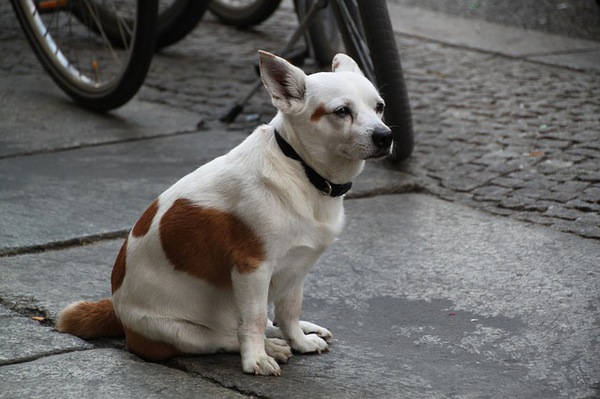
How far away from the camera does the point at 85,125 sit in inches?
216

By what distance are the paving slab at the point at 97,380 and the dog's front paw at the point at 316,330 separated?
1.54ft

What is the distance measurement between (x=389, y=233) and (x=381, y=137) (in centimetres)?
133

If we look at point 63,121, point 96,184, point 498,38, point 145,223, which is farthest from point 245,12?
point 145,223

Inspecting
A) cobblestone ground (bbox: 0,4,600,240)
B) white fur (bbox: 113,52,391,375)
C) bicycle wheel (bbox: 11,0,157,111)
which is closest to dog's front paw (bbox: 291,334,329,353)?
white fur (bbox: 113,52,391,375)

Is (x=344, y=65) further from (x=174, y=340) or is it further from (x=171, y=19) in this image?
(x=171, y=19)

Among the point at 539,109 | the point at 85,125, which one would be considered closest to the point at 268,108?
the point at 85,125

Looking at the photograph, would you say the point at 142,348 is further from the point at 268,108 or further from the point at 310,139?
the point at 268,108

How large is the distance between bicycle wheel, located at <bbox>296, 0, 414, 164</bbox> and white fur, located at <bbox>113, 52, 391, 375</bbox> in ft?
5.19

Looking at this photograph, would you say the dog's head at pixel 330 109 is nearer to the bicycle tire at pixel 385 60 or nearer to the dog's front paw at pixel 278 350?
the dog's front paw at pixel 278 350

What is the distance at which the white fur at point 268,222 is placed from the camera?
290 cm

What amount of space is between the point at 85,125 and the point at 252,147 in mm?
2683

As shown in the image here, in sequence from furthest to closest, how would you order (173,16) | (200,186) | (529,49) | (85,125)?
1. (529,49)
2. (173,16)
3. (85,125)
4. (200,186)

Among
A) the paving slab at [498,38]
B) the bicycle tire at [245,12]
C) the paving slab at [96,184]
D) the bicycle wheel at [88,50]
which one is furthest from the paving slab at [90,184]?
the paving slab at [498,38]

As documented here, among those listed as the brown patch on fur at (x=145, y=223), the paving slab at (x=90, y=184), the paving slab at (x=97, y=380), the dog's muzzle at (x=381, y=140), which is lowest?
the paving slab at (x=90, y=184)
